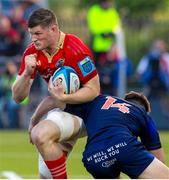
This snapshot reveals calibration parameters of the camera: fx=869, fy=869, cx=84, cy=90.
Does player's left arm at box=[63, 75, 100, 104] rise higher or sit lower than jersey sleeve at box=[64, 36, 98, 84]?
lower

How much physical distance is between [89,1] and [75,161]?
15207 mm

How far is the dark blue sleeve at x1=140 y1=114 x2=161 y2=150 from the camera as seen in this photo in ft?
27.2

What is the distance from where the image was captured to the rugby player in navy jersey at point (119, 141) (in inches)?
312

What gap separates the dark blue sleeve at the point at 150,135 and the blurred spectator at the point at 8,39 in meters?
10.8

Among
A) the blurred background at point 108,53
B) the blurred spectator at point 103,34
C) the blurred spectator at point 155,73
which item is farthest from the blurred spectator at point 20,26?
the blurred spectator at point 155,73

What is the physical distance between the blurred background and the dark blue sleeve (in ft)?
27.9

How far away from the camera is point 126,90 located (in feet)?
61.6

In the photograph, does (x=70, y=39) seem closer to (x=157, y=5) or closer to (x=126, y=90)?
(x=126, y=90)

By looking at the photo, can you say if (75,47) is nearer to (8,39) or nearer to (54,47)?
(54,47)

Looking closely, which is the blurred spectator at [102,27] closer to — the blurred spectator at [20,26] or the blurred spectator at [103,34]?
the blurred spectator at [103,34]

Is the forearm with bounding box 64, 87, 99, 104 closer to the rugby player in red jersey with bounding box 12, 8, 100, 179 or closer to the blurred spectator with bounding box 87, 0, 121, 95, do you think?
the rugby player in red jersey with bounding box 12, 8, 100, 179

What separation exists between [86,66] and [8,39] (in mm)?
10731

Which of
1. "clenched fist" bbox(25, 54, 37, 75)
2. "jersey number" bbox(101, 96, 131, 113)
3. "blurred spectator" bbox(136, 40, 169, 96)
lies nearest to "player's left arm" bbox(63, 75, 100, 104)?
"jersey number" bbox(101, 96, 131, 113)

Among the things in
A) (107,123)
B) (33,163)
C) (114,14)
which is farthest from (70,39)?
(114,14)
